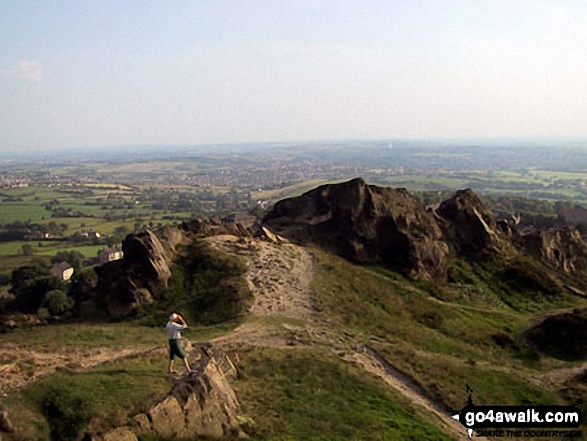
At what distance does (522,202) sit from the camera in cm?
14275

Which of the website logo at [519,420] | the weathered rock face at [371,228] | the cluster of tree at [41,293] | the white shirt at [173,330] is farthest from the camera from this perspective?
the cluster of tree at [41,293]

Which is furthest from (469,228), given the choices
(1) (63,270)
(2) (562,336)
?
(1) (63,270)

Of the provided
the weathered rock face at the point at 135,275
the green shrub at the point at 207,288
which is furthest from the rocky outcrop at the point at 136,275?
the green shrub at the point at 207,288

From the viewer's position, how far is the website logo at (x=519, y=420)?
1895 cm

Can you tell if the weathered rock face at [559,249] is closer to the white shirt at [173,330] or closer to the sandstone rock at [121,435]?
the white shirt at [173,330]

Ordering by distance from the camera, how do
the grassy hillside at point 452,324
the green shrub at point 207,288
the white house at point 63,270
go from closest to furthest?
1. the grassy hillside at point 452,324
2. the green shrub at point 207,288
3. the white house at point 63,270

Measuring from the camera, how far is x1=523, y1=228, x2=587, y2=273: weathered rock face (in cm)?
4966

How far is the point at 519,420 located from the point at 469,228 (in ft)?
94.9

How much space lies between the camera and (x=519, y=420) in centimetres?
1972

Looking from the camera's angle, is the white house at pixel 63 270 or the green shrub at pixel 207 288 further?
the white house at pixel 63 270

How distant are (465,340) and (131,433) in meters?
22.5

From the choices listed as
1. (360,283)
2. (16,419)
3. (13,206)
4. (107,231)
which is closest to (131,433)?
(16,419)

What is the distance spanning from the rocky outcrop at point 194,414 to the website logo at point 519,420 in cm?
970

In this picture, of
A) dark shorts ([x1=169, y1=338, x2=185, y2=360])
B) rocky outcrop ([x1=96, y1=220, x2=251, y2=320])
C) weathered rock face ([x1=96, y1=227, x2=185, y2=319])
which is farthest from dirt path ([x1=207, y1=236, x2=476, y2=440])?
dark shorts ([x1=169, y1=338, x2=185, y2=360])
